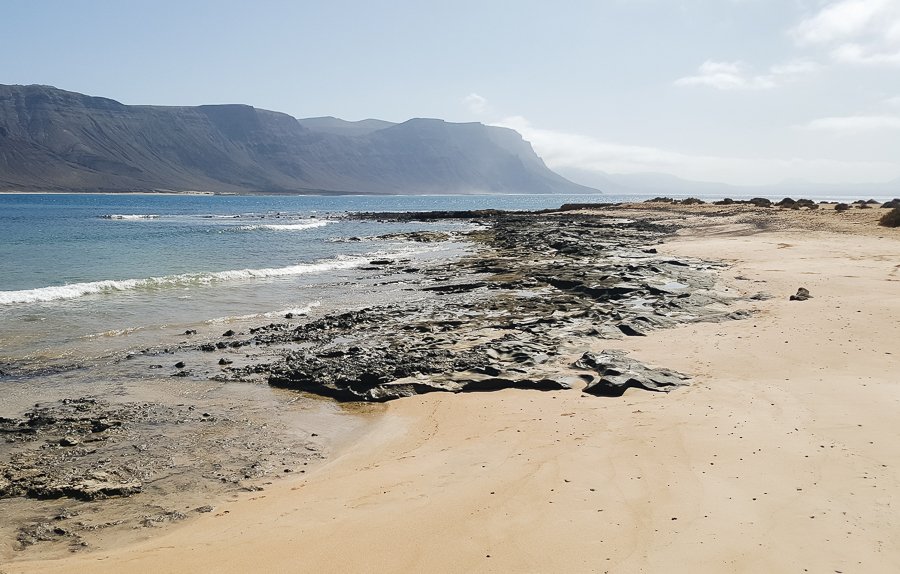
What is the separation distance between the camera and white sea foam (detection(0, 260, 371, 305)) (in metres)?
17.9

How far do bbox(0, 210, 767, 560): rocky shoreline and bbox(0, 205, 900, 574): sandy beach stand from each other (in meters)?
0.58

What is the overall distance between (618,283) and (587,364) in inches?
318

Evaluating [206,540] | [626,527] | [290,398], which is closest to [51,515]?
[206,540]

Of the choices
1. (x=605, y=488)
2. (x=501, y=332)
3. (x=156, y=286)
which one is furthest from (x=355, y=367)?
(x=156, y=286)

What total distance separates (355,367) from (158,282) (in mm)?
14335

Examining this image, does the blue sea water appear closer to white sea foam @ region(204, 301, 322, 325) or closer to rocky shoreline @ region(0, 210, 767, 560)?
white sea foam @ region(204, 301, 322, 325)

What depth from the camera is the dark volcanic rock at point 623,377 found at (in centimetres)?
818

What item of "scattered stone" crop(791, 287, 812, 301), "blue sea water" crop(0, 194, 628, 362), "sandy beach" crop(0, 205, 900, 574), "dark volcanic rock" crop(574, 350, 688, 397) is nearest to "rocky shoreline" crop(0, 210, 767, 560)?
"dark volcanic rock" crop(574, 350, 688, 397)

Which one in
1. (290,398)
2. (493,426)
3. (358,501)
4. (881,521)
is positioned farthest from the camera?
(290,398)

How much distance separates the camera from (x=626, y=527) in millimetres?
4469

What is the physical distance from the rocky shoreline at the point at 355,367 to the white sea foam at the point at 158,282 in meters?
7.85

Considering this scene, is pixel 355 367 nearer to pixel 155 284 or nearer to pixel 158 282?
pixel 155 284

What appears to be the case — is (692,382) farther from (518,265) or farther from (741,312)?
(518,265)

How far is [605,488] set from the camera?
516 centimetres
